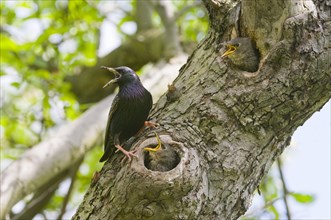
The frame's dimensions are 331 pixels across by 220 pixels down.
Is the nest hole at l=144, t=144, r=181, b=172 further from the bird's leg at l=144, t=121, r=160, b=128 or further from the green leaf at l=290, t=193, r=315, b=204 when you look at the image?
the green leaf at l=290, t=193, r=315, b=204

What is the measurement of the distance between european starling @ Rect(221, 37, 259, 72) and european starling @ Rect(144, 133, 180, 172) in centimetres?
60

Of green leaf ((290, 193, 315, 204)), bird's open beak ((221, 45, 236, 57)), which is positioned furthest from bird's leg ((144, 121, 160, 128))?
green leaf ((290, 193, 315, 204))

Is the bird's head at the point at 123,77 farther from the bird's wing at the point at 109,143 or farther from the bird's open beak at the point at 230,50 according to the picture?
the bird's open beak at the point at 230,50

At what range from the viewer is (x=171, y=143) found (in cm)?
280

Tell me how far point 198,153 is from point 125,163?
35cm

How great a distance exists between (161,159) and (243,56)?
705 millimetres

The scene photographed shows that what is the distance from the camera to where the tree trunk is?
2.74 meters

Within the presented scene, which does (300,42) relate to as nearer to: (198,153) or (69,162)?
(198,153)

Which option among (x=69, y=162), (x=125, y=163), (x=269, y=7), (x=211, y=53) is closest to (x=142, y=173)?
(x=125, y=163)

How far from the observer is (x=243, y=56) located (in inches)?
118

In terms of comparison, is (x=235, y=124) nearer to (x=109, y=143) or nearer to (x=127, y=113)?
(x=127, y=113)

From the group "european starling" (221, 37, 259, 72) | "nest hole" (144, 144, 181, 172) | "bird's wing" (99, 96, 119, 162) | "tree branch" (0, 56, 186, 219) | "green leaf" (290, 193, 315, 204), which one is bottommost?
"tree branch" (0, 56, 186, 219)

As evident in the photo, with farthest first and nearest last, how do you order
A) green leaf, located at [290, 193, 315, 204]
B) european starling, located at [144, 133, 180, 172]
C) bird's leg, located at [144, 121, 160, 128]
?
green leaf, located at [290, 193, 315, 204]
bird's leg, located at [144, 121, 160, 128]
european starling, located at [144, 133, 180, 172]

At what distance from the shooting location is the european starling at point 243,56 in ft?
9.84
